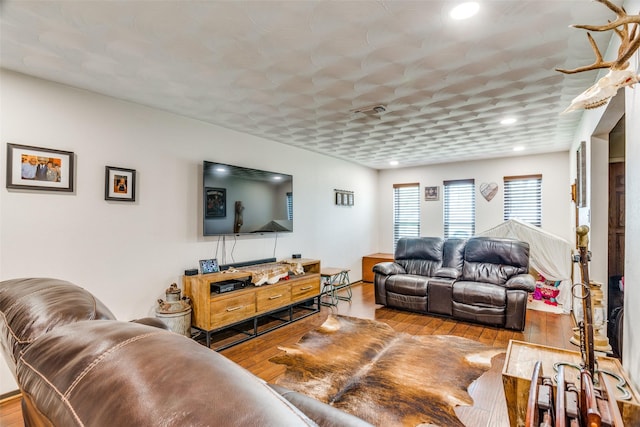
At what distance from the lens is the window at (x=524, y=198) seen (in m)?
5.66

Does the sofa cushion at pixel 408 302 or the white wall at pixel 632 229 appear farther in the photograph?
the sofa cushion at pixel 408 302

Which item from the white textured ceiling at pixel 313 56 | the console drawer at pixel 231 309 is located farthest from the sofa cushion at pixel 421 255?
the console drawer at pixel 231 309

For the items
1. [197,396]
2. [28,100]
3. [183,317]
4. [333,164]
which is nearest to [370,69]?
[197,396]

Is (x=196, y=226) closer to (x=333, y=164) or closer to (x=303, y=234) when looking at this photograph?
(x=303, y=234)

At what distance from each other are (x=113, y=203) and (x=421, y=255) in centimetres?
425

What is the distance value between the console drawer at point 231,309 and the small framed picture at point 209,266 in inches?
17.2

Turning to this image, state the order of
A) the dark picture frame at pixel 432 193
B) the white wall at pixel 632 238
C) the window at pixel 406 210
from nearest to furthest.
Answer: the white wall at pixel 632 238, the dark picture frame at pixel 432 193, the window at pixel 406 210

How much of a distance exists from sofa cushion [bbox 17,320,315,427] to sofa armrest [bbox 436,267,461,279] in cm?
449

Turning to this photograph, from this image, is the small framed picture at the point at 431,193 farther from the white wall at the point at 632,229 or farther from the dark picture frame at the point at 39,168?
the dark picture frame at the point at 39,168

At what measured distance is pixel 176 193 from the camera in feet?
11.3

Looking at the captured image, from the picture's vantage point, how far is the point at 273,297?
12.7ft

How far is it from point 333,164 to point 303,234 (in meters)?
1.57

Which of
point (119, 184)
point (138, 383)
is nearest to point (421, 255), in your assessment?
point (119, 184)

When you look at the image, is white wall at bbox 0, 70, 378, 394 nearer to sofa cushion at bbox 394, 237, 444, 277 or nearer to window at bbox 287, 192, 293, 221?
window at bbox 287, 192, 293, 221
